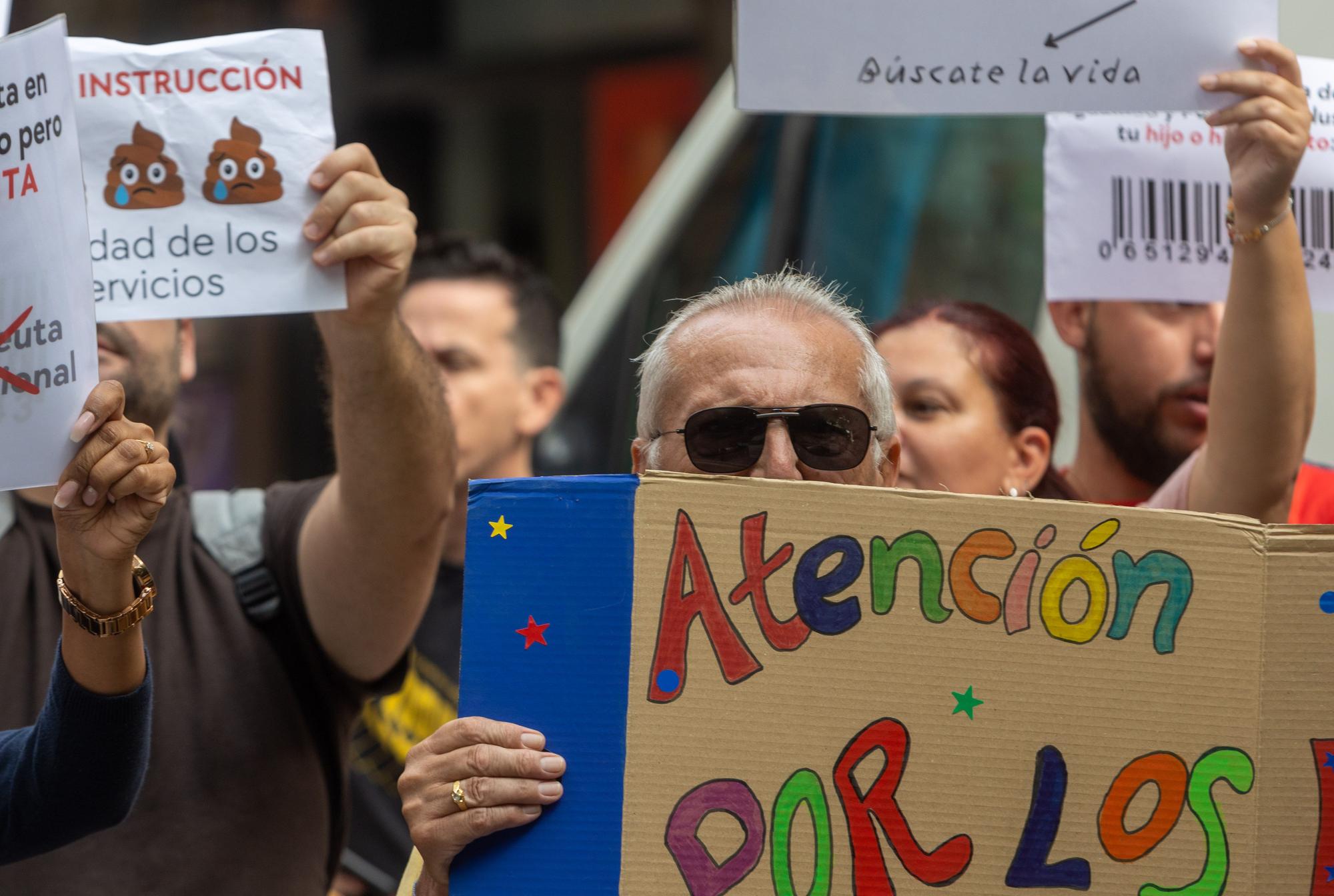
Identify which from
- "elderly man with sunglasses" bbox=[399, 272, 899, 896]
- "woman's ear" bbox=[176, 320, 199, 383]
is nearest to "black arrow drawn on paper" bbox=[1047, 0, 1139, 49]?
"elderly man with sunglasses" bbox=[399, 272, 899, 896]

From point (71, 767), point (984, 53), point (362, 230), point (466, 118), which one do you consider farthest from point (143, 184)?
point (466, 118)

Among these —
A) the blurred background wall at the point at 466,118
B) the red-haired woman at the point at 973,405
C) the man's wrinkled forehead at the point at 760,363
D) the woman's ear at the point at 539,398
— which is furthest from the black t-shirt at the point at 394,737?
the blurred background wall at the point at 466,118

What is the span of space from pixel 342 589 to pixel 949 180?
2022 millimetres

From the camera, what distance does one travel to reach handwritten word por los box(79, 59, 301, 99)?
2.32 metres

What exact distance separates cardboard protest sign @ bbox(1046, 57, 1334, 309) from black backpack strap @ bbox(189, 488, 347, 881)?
1.41 meters

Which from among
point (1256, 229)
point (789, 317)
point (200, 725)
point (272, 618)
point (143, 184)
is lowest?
point (200, 725)

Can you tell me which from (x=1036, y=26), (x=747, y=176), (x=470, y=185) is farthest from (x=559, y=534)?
(x=470, y=185)

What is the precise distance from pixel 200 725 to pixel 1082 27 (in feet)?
5.66

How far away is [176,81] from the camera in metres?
2.32

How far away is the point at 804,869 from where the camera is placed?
163cm

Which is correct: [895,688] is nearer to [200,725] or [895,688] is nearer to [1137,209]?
[200,725]

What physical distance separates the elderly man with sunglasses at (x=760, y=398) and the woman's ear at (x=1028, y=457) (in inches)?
27.8

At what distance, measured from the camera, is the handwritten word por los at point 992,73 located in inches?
92.8

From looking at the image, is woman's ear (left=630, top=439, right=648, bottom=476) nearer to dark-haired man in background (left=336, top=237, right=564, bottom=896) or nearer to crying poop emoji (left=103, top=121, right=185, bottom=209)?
crying poop emoji (left=103, top=121, right=185, bottom=209)
